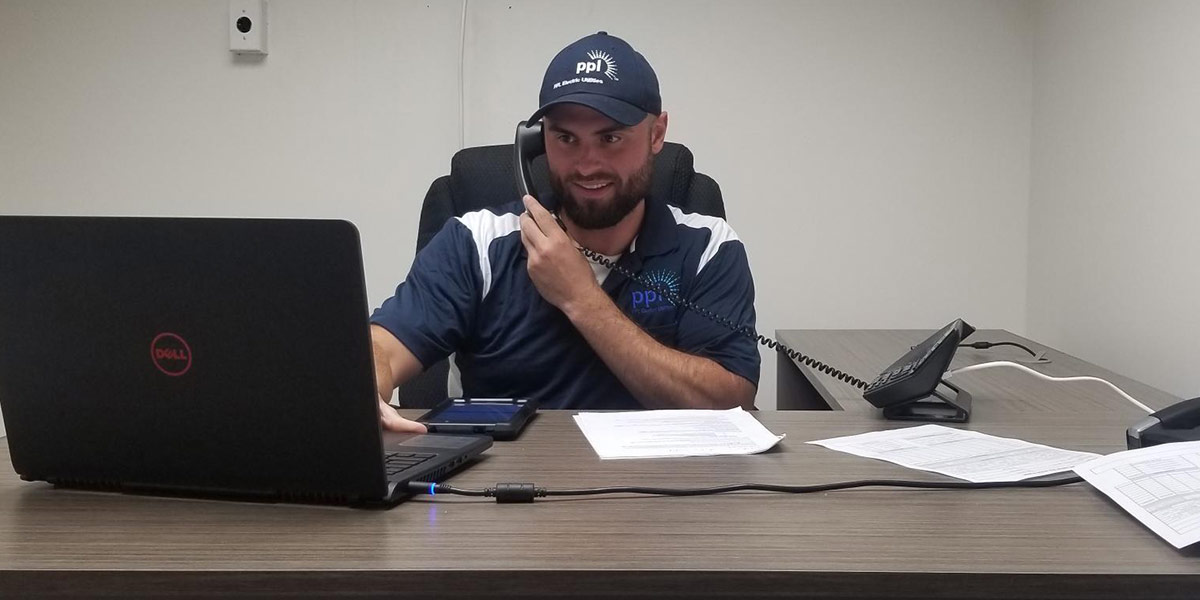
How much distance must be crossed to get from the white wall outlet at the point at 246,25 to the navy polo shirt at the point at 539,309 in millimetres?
939

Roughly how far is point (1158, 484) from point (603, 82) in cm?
106

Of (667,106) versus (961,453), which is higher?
(667,106)

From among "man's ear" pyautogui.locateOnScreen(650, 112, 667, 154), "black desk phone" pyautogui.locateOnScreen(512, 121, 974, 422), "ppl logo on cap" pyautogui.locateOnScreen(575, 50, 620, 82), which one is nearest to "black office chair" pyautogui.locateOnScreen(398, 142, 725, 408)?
"man's ear" pyautogui.locateOnScreen(650, 112, 667, 154)

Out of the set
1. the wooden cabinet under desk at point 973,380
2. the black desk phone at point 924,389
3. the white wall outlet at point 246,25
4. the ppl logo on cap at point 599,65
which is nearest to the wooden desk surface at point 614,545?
the black desk phone at point 924,389

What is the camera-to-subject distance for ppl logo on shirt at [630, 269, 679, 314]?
1707 millimetres

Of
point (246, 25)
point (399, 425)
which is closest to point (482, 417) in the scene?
point (399, 425)

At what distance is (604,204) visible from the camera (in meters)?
1.70

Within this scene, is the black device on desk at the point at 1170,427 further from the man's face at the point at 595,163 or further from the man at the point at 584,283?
the man's face at the point at 595,163

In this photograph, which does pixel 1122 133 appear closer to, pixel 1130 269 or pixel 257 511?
pixel 1130 269

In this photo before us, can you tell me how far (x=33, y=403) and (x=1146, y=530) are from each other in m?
0.94

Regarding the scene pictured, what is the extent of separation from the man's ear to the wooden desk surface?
0.93 m

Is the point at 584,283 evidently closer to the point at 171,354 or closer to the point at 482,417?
the point at 482,417

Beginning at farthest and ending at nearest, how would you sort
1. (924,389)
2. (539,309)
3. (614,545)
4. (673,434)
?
(539,309)
(924,389)
(673,434)
(614,545)

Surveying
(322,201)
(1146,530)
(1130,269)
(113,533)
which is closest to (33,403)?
(113,533)
